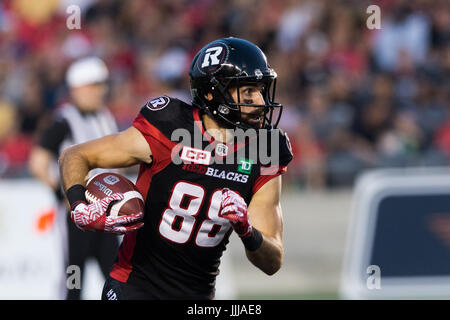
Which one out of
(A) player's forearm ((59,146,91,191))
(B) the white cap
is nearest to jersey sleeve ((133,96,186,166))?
(A) player's forearm ((59,146,91,191))

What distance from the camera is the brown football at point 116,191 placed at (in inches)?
140

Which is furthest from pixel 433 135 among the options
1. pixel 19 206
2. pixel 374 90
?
pixel 19 206

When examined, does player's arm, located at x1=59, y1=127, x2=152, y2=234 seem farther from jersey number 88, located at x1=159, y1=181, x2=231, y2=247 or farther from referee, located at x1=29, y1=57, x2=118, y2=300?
referee, located at x1=29, y1=57, x2=118, y2=300

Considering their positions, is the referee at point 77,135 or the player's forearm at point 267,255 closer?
the player's forearm at point 267,255

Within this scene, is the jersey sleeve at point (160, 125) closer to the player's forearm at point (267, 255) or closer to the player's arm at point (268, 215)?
the player's arm at point (268, 215)

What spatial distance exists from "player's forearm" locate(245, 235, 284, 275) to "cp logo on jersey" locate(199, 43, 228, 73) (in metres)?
0.87

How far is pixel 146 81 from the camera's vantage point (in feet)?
32.6

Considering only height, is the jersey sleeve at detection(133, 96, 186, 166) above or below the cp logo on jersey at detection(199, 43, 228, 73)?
below

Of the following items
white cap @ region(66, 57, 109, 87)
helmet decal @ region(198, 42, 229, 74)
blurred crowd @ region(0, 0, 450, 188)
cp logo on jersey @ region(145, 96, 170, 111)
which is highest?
helmet decal @ region(198, 42, 229, 74)

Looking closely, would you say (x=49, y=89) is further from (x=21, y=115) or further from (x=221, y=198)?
(x=221, y=198)

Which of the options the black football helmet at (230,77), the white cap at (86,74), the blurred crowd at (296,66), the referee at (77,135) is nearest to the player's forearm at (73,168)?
the black football helmet at (230,77)

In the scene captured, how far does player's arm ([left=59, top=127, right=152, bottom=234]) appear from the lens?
11.7 ft

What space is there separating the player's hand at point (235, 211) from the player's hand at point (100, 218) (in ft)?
1.37

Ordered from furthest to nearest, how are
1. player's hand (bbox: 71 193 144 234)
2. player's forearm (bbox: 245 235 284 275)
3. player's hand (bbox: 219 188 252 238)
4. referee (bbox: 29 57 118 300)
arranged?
referee (bbox: 29 57 118 300), player's forearm (bbox: 245 235 284 275), player's hand (bbox: 71 193 144 234), player's hand (bbox: 219 188 252 238)
